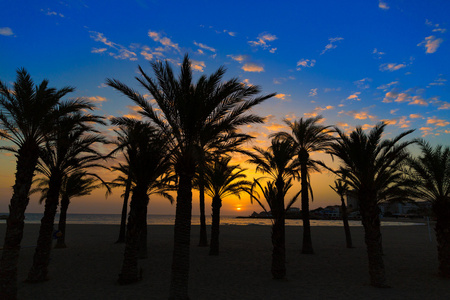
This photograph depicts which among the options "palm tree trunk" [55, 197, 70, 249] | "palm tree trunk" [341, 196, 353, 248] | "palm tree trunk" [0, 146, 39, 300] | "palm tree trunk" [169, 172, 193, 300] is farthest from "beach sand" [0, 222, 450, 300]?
"palm tree trunk" [341, 196, 353, 248]

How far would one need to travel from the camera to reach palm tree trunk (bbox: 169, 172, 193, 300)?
28.1 ft

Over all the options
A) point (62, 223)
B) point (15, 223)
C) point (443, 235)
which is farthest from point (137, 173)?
point (443, 235)

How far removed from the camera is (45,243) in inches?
445

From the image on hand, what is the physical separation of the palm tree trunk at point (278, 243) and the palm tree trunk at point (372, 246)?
3380 millimetres

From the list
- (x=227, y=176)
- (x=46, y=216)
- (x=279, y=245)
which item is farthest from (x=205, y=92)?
(x=227, y=176)

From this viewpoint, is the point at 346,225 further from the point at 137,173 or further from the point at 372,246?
the point at 137,173

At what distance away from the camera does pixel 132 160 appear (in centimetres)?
1215

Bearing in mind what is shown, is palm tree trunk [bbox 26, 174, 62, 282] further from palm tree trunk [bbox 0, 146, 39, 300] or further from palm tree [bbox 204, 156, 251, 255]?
palm tree [bbox 204, 156, 251, 255]

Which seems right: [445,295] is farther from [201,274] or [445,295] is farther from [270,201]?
[201,274]

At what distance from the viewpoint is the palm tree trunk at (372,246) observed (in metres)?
10.7

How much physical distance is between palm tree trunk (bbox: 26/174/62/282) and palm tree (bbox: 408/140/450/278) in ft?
54.7

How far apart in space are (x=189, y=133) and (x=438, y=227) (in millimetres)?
12408

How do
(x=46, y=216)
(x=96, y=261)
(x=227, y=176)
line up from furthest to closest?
(x=227, y=176)
(x=96, y=261)
(x=46, y=216)

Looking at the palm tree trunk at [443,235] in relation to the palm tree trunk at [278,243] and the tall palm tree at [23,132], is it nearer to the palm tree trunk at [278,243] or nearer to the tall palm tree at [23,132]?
the palm tree trunk at [278,243]
